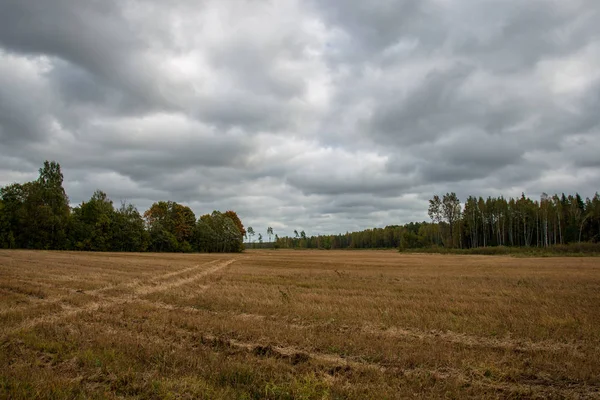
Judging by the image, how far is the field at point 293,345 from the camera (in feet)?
22.9

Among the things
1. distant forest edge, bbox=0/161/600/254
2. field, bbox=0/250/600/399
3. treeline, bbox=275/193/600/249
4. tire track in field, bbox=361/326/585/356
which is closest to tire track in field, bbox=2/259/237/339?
field, bbox=0/250/600/399

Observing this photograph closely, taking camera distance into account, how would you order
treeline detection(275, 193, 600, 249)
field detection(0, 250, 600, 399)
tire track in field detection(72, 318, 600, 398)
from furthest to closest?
1. treeline detection(275, 193, 600, 249)
2. tire track in field detection(72, 318, 600, 398)
3. field detection(0, 250, 600, 399)

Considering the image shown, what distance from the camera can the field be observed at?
6992mm

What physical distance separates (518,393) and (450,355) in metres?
2.17

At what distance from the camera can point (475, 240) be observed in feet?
403

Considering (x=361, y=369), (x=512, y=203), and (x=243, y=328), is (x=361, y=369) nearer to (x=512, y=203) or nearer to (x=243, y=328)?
(x=243, y=328)

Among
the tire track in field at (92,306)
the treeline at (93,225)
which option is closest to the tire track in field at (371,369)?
the tire track in field at (92,306)

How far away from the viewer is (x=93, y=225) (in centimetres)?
8188

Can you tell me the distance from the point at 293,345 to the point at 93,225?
87.1 m

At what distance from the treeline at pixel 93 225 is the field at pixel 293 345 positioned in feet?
225

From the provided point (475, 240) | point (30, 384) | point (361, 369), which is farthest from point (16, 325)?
point (475, 240)

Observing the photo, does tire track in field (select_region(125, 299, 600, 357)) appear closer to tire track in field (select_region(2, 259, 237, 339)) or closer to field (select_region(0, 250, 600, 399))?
field (select_region(0, 250, 600, 399))

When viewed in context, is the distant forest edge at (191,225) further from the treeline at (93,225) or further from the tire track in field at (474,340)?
the tire track in field at (474,340)

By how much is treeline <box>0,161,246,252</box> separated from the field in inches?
2705
